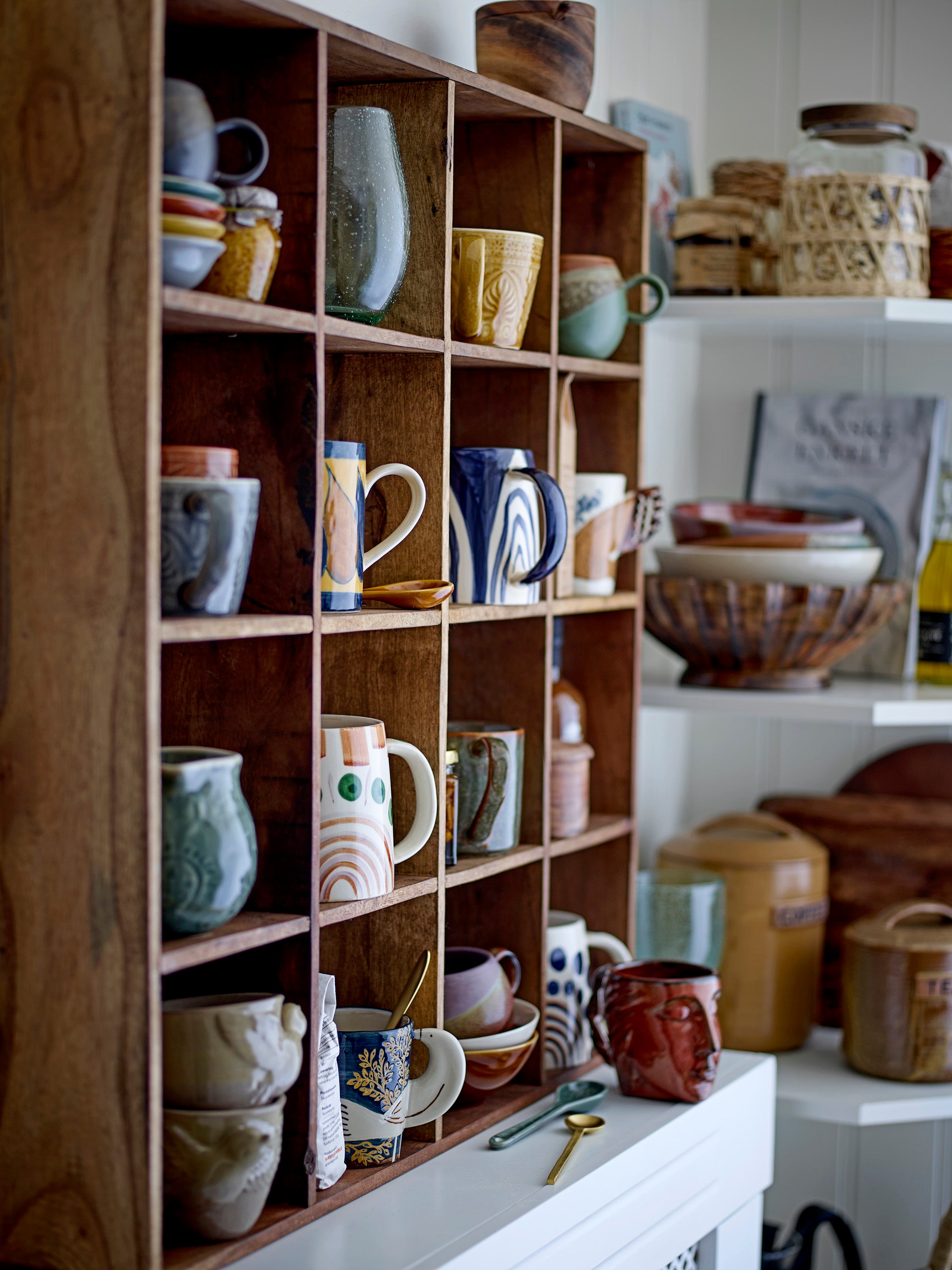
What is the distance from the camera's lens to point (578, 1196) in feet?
4.07

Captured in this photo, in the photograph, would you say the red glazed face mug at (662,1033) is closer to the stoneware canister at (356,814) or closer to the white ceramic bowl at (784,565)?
the stoneware canister at (356,814)

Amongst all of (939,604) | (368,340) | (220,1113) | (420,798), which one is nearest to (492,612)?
(420,798)

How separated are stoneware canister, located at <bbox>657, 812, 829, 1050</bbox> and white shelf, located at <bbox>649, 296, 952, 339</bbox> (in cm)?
66

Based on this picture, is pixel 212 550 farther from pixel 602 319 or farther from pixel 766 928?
pixel 766 928

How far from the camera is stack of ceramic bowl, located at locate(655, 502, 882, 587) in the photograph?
1866mm

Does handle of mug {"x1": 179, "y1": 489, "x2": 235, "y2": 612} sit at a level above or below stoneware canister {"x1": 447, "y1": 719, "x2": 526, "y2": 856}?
above

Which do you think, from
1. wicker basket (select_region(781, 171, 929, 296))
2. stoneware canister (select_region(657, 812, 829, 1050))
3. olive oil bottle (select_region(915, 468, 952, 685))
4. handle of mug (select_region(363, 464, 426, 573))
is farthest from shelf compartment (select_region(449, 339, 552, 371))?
olive oil bottle (select_region(915, 468, 952, 685))

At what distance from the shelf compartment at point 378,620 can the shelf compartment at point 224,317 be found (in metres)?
0.21

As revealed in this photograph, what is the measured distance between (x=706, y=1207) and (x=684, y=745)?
977 millimetres

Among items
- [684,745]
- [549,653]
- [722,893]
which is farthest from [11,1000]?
[684,745]

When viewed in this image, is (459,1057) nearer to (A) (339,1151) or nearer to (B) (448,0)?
(A) (339,1151)

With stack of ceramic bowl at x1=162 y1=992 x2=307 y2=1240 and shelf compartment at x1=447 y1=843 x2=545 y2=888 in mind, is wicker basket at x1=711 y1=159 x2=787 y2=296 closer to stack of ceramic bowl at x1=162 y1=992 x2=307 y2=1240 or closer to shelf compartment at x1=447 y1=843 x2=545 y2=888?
shelf compartment at x1=447 y1=843 x2=545 y2=888

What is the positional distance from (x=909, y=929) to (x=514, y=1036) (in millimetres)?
671

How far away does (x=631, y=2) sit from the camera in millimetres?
2053
